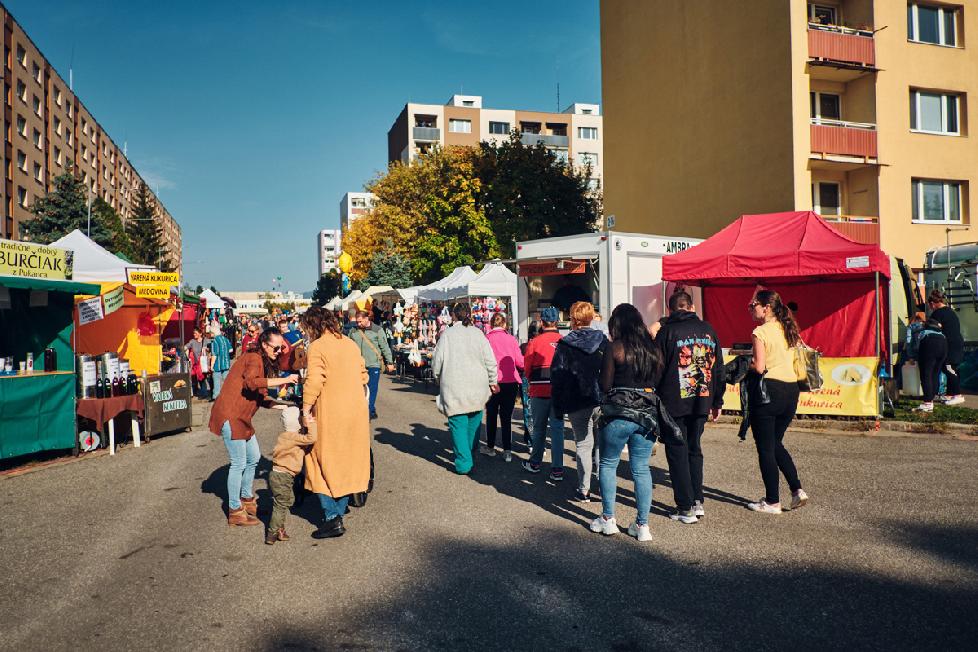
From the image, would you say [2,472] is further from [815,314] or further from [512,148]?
[512,148]

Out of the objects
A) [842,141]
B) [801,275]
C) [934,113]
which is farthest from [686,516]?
[934,113]

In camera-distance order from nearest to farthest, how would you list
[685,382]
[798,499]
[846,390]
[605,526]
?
[605,526], [685,382], [798,499], [846,390]

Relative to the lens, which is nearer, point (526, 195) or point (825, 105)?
point (825, 105)

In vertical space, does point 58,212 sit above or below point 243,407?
above

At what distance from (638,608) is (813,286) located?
36.0 ft

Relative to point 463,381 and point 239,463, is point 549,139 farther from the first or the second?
point 239,463

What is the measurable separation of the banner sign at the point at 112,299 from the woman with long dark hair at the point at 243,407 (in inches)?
233

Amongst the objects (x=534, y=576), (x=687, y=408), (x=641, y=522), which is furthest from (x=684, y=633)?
(x=687, y=408)

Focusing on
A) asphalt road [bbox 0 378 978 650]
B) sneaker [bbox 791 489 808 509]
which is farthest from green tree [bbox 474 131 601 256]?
sneaker [bbox 791 489 808 509]

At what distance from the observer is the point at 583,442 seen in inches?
262

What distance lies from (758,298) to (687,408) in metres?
1.24

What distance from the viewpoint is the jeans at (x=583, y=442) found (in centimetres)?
658

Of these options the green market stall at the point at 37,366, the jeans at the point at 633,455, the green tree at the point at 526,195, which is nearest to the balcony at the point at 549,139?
the green tree at the point at 526,195

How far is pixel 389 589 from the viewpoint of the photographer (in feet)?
14.6
